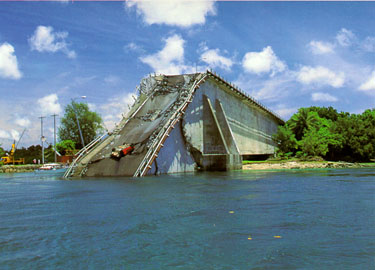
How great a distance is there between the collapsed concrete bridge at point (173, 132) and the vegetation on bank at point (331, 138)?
20.8 meters

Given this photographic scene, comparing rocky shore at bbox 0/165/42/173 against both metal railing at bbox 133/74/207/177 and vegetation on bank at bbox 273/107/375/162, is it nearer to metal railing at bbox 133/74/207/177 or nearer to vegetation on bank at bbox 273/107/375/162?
metal railing at bbox 133/74/207/177

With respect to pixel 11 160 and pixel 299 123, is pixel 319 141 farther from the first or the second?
pixel 11 160

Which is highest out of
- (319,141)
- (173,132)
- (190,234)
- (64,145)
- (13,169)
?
(64,145)

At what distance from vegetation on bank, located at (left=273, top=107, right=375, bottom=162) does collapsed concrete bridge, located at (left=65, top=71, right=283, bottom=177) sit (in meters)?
20.8

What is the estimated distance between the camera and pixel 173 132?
46656 millimetres

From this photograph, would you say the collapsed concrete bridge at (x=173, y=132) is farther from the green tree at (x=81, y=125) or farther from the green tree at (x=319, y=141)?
the green tree at (x=81, y=125)

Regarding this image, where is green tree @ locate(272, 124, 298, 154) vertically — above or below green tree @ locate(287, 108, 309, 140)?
below

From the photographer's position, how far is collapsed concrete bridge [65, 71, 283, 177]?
3988cm

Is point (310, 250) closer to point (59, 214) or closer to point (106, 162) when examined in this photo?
point (59, 214)

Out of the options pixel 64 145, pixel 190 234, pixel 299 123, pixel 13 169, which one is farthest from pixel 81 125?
pixel 190 234

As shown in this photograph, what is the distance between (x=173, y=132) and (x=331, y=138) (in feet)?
163

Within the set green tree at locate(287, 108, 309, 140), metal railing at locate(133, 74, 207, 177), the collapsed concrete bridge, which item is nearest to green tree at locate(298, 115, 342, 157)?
green tree at locate(287, 108, 309, 140)

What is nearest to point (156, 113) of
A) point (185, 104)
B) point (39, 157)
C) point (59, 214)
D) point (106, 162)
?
point (185, 104)

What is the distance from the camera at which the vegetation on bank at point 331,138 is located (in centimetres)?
8025
